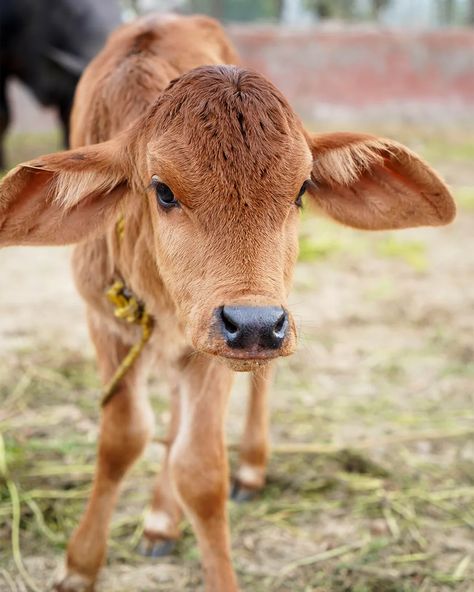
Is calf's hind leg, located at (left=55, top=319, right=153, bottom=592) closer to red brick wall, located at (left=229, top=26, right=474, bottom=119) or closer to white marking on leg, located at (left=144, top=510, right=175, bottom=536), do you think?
white marking on leg, located at (left=144, top=510, right=175, bottom=536)

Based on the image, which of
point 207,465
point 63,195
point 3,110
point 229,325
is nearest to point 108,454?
point 207,465

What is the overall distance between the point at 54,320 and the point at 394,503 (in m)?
2.81

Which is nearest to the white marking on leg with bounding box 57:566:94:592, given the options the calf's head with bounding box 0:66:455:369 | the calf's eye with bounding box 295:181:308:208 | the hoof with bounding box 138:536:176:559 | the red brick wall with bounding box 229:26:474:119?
the hoof with bounding box 138:536:176:559

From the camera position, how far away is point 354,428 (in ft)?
14.6

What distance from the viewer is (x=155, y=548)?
3.41 m

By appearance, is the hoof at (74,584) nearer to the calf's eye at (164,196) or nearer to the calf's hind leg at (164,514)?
the calf's hind leg at (164,514)

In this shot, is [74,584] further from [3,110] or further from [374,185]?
[3,110]

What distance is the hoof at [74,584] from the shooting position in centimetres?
314

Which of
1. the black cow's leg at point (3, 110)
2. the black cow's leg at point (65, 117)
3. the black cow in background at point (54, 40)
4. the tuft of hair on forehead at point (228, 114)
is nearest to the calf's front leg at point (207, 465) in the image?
the tuft of hair on forehead at point (228, 114)

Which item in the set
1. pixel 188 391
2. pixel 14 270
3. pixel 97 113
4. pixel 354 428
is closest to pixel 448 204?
pixel 188 391

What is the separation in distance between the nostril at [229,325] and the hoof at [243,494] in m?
1.77

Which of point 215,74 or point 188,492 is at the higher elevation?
point 215,74

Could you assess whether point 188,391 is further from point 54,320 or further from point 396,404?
point 54,320

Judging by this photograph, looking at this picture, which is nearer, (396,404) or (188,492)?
(188,492)
